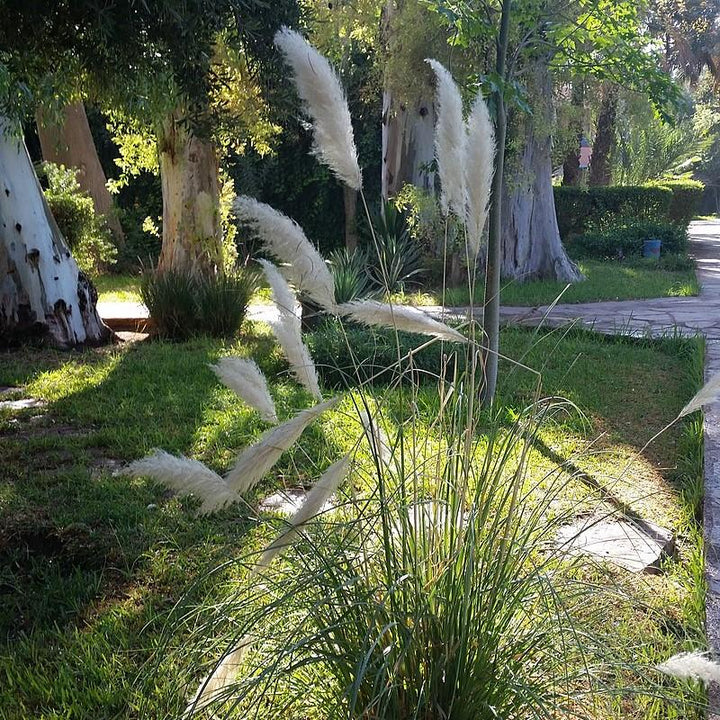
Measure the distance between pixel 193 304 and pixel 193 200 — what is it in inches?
75.4

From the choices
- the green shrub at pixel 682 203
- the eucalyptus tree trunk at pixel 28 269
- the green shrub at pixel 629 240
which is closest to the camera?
the eucalyptus tree trunk at pixel 28 269

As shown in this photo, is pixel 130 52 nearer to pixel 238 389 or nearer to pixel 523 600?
pixel 238 389

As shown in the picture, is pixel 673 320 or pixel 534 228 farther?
pixel 534 228

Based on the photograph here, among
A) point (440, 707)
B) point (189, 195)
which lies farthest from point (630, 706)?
point (189, 195)

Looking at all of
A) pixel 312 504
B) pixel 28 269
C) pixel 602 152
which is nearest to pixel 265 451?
pixel 312 504

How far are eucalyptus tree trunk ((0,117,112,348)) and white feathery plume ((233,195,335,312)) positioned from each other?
17.7 ft

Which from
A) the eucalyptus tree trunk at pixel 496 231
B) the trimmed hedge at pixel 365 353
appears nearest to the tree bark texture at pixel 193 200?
the trimmed hedge at pixel 365 353

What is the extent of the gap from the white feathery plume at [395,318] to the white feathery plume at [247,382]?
0.78 feet

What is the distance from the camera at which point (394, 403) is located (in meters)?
4.30

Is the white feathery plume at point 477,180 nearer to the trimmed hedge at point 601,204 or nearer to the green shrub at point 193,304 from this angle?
the green shrub at point 193,304

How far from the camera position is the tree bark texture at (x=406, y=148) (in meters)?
10.4

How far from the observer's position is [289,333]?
1.55 m

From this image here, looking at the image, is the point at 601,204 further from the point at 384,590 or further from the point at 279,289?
the point at 384,590

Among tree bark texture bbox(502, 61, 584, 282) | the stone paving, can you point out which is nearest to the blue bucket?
the stone paving
